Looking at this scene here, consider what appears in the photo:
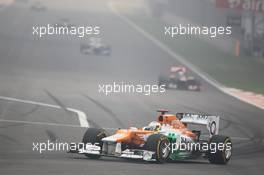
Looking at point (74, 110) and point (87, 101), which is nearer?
point (74, 110)

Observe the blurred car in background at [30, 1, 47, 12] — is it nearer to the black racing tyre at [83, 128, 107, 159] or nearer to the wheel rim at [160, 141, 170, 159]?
the black racing tyre at [83, 128, 107, 159]

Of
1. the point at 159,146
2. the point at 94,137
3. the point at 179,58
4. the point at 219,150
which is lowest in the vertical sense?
the point at 219,150

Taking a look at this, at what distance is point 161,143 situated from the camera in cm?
2152

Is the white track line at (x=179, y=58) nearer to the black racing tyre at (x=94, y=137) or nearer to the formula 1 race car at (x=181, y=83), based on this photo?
the formula 1 race car at (x=181, y=83)

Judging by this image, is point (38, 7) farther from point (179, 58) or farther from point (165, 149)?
point (165, 149)

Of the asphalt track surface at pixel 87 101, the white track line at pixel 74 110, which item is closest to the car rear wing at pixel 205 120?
the asphalt track surface at pixel 87 101

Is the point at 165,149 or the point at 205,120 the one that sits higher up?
the point at 205,120

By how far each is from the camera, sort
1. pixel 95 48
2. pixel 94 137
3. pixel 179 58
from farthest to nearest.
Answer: pixel 179 58
pixel 95 48
pixel 94 137

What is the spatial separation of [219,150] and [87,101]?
1322 centimetres

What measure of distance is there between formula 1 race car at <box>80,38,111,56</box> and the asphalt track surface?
38cm

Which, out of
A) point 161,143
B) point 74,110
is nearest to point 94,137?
point 161,143

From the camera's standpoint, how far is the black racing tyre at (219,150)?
2302 cm

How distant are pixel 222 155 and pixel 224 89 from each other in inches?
811

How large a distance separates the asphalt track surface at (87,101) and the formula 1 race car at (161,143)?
0.86 ft
